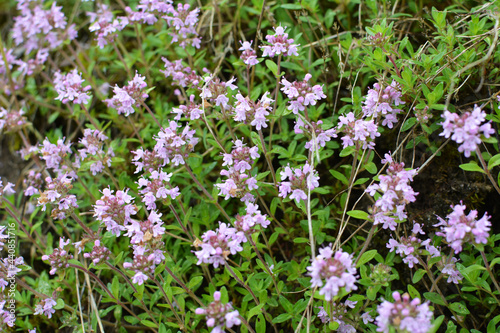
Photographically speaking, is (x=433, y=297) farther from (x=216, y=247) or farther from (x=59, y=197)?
(x=59, y=197)

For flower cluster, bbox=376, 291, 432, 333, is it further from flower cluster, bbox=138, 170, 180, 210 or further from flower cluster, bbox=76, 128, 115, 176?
flower cluster, bbox=76, 128, 115, 176

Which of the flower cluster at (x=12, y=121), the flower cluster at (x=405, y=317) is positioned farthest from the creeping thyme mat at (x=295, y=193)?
the flower cluster at (x=12, y=121)

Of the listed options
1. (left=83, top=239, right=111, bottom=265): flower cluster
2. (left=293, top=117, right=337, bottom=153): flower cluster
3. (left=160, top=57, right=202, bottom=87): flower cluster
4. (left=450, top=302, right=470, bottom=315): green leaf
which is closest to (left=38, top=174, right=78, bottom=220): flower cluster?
(left=83, top=239, right=111, bottom=265): flower cluster

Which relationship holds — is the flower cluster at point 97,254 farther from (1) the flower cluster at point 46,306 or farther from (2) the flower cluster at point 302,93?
(2) the flower cluster at point 302,93

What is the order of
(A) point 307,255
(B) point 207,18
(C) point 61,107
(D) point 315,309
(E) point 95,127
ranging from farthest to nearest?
(C) point 61,107 → (B) point 207,18 → (E) point 95,127 → (A) point 307,255 → (D) point 315,309

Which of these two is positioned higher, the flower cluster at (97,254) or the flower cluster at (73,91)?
the flower cluster at (73,91)

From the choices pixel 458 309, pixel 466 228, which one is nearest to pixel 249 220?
pixel 466 228

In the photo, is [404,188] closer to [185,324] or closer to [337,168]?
[337,168]

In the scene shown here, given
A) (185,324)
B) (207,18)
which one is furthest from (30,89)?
(185,324)
